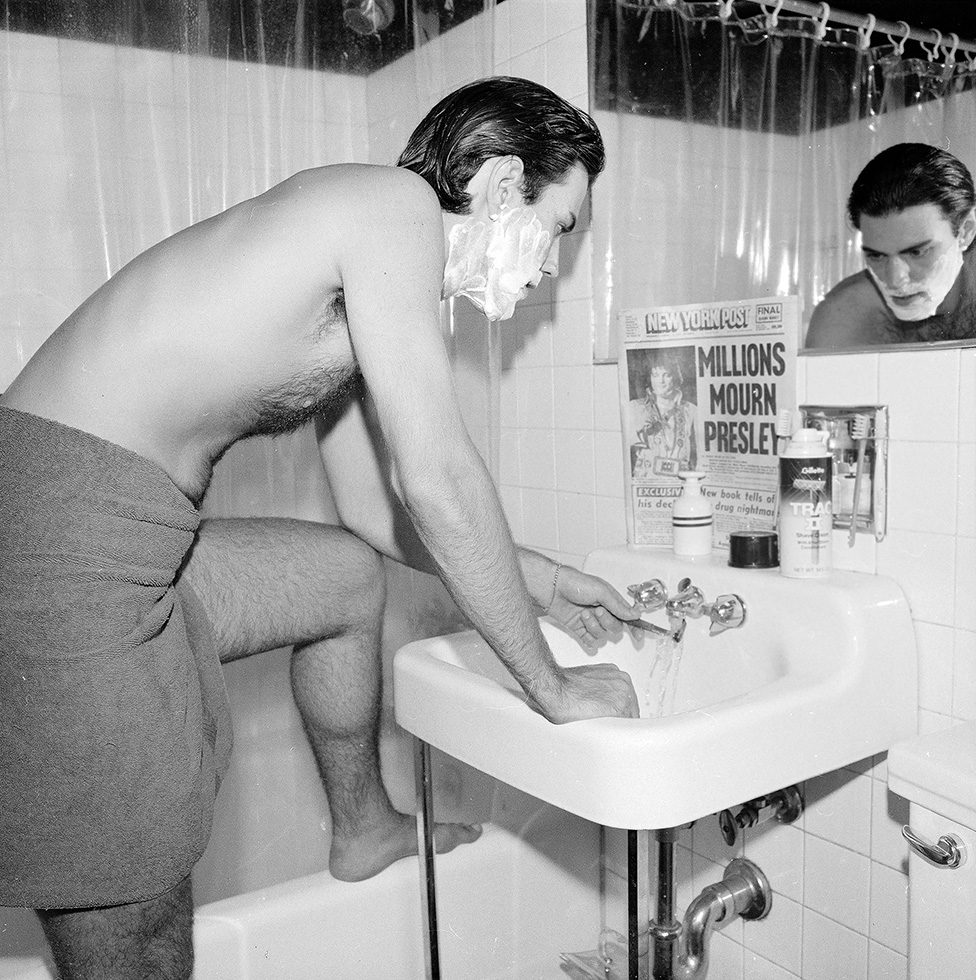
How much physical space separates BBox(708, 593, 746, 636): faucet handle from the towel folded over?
2.16 feet

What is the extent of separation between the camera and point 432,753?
1399mm

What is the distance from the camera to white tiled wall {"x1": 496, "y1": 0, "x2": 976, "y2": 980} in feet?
3.99

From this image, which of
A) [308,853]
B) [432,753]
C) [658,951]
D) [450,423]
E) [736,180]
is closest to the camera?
[450,423]

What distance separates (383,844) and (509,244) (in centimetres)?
90

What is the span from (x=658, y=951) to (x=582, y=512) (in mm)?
727

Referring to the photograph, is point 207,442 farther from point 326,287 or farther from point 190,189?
point 190,189

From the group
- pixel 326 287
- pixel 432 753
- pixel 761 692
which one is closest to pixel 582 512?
pixel 432 753

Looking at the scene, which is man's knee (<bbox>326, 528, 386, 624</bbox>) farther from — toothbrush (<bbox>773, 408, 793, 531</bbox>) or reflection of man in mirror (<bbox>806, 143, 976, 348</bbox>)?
reflection of man in mirror (<bbox>806, 143, 976, 348</bbox>)

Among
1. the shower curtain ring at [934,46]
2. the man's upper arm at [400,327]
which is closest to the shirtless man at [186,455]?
the man's upper arm at [400,327]

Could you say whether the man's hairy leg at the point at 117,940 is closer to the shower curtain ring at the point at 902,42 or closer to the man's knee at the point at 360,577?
the man's knee at the point at 360,577

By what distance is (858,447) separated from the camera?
1.30 meters

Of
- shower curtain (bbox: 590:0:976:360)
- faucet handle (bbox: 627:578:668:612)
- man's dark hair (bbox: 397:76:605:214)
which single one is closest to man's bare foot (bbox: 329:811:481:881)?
faucet handle (bbox: 627:578:668:612)

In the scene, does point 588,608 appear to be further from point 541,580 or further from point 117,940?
point 117,940

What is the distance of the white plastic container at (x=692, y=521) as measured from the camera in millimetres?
1446
